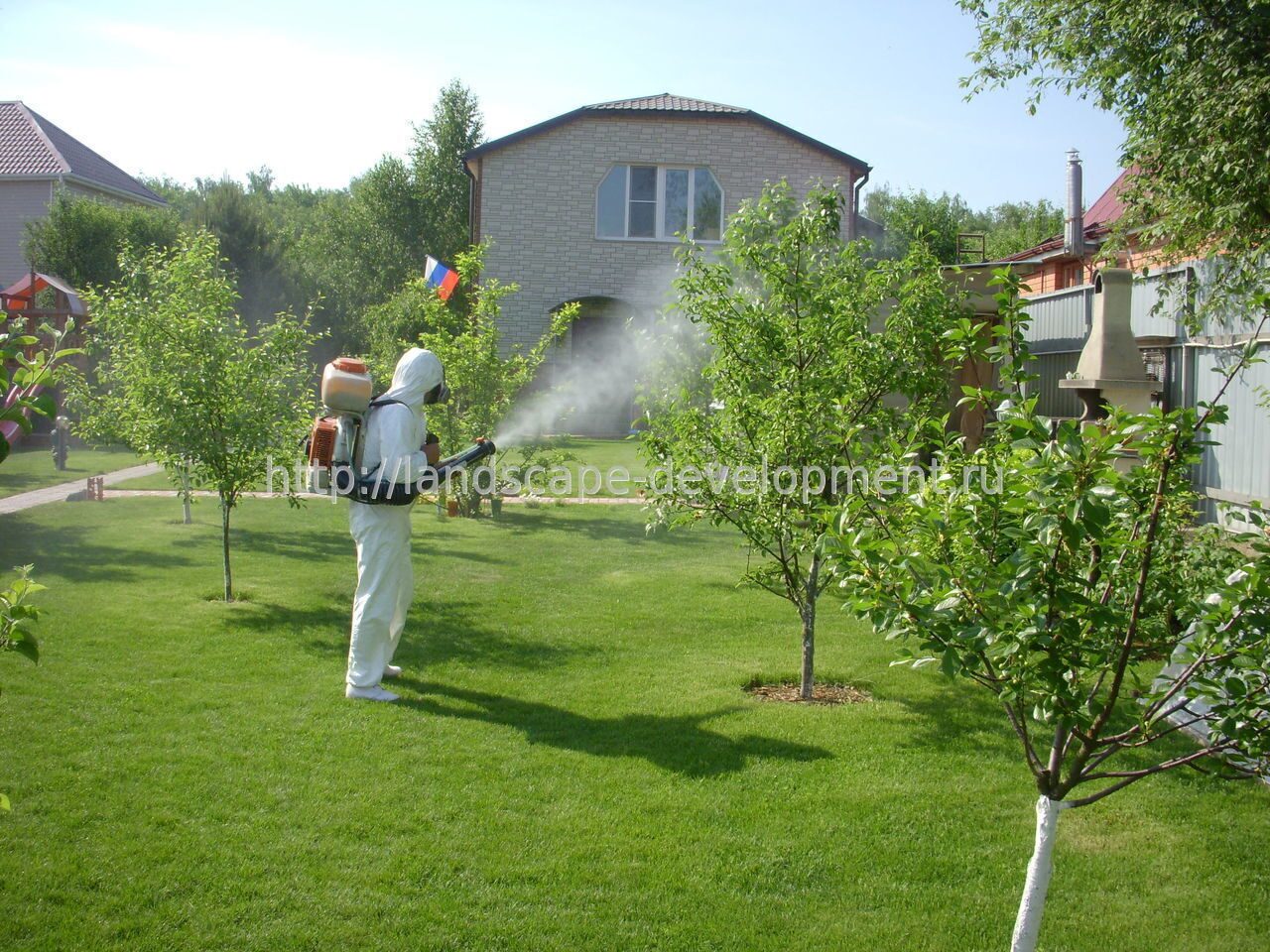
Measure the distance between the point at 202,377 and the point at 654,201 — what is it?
17090mm

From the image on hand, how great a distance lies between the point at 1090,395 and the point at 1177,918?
638 centimetres

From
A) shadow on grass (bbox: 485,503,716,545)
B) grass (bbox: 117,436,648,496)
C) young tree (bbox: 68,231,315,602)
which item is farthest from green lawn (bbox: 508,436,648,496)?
A: young tree (bbox: 68,231,315,602)

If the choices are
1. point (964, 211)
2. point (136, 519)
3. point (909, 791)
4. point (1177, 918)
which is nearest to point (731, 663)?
point (909, 791)

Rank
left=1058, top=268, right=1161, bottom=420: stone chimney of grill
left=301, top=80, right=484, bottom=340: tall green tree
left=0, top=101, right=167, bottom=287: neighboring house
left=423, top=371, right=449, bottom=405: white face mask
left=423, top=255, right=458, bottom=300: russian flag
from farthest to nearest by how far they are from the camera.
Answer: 1. left=301, top=80, right=484, bottom=340: tall green tree
2. left=0, top=101, right=167, bottom=287: neighboring house
3. left=423, top=255, right=458, bottom=300: russian flag
4. left=1058, top=268, right=1161, bottom=420: stone chimney of grill
5. left=423, top=371, right=449, bottom=405: white face mask

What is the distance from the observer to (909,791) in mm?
5227

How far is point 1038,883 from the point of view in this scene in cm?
319


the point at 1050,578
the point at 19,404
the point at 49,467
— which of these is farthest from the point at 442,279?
the point at 1050,578

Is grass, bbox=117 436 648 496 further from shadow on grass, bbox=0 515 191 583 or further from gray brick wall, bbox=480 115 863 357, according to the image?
gray brick wall, bbox=480 115 863 357

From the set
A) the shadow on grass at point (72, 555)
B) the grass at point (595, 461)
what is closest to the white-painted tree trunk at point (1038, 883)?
the shadow on grass at point (72, 555)

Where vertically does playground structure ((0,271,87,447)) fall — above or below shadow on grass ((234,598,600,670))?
above

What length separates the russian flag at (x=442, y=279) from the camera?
547 inches

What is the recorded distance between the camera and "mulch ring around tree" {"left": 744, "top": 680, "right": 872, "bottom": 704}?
679 cm

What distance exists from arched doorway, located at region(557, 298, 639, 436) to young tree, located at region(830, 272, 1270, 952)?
21068 mm

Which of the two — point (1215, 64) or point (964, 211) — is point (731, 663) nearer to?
point (1215, 64)
